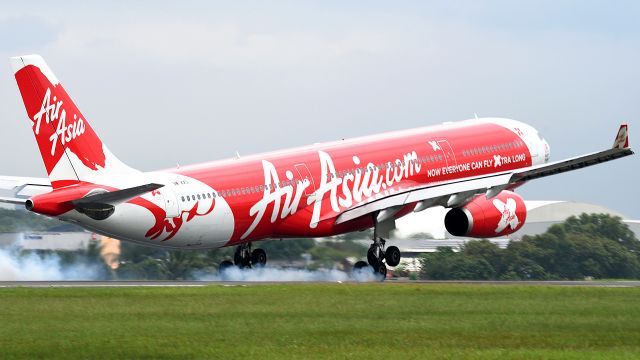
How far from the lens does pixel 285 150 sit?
200 ft

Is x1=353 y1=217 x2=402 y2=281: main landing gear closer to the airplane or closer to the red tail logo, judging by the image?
the airplane

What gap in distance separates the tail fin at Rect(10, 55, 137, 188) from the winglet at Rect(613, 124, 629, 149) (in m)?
21.0

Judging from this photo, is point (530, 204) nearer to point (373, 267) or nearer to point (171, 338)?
point (373, 267)

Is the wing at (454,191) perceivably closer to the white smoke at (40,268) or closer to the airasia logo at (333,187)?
the airasia logo at (333,187)

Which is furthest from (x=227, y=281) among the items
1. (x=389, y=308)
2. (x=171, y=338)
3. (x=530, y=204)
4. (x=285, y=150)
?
(x=530, y=204)

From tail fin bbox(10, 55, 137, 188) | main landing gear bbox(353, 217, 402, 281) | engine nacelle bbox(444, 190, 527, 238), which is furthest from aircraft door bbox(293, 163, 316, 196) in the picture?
tail fin bbox(10, 55, 137, 188)

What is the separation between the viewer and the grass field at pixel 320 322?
1268 inches

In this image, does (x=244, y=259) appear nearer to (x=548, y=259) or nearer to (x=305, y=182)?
(x=305, y=182)

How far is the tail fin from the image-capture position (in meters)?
51.2

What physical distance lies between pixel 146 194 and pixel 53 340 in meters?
19.9

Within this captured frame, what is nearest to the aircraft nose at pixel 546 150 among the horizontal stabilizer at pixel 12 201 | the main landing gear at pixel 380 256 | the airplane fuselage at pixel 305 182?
the airplane fuselage at pixel 305 182

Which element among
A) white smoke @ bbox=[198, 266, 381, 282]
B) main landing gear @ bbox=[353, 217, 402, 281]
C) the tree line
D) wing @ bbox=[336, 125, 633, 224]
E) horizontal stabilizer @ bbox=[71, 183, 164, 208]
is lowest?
the tree line

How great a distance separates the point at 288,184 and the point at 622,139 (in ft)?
44.2

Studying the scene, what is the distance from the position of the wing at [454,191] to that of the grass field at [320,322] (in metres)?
10.2
